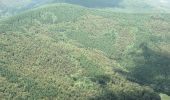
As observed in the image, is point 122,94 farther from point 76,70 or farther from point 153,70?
point 153,70

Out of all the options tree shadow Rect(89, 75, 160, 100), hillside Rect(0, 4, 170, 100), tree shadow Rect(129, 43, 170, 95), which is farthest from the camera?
tree shadow Rect(129, 43, 170, 95)

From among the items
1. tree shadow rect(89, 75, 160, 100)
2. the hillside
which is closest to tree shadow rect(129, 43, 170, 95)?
the hillside

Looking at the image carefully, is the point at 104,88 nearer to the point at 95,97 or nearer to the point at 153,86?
the point at 95,97

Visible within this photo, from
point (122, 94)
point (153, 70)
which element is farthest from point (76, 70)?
point (153, 70)

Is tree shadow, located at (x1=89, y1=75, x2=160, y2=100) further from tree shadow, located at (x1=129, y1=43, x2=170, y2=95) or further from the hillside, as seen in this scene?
tree shadow, located at (x1=129, y1=43, x2=170, y2=95)

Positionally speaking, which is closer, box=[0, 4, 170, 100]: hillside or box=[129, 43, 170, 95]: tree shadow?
box=[0, 4, 170, 100]: hillside

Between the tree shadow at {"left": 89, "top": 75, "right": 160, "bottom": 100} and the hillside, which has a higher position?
the hillside

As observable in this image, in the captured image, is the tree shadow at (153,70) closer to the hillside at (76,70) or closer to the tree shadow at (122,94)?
the hillside at (76,70)

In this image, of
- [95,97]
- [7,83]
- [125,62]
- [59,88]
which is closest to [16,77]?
[7,83]
